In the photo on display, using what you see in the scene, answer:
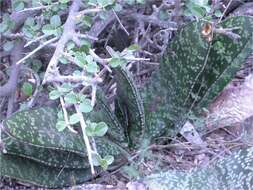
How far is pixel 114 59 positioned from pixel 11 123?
0.28 meters

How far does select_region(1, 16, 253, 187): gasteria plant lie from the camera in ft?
4.98

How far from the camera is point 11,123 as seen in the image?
1449 mm

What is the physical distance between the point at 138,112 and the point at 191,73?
176 mm

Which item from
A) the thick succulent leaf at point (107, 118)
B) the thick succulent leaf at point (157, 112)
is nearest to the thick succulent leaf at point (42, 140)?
the thick succulent leaf at point (107, 118)

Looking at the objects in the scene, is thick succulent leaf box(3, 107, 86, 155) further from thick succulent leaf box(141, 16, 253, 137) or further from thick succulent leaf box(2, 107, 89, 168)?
thick succulent leaf box(141, 16, 253, 137)

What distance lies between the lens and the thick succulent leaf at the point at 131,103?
61.4 inches

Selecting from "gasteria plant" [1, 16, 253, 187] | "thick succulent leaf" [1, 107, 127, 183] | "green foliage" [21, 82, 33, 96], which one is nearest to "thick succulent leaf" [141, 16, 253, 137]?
"gasteria plant" [1, 16, 253, 187]

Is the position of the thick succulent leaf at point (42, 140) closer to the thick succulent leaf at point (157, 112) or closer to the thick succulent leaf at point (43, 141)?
the thick succulent leaf at point (43, 141)

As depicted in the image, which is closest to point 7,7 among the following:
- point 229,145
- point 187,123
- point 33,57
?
point 33,57

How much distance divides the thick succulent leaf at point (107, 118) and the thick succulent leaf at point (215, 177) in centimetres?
28

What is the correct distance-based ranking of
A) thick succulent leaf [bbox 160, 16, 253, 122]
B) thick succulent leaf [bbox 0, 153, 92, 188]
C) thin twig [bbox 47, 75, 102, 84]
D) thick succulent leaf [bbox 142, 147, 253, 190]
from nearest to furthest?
thin twig [bbox 47, 75, 102, 84], thick succulent leaf [bbox 142, 147, 253, 190], thick succulent leaf [bbox 0, 153, 92, 188], thick succulent leaf [bbox 160, 16, 253, 122]

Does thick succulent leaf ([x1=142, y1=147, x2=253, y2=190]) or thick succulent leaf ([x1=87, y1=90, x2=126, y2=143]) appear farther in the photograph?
thick succulent leaf ([x1=87, y1=90, x2=126, y2=143])

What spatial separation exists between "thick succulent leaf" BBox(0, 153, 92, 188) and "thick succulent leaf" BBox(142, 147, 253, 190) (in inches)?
10.8

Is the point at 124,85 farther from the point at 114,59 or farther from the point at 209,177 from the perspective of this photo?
the point at 209,177
